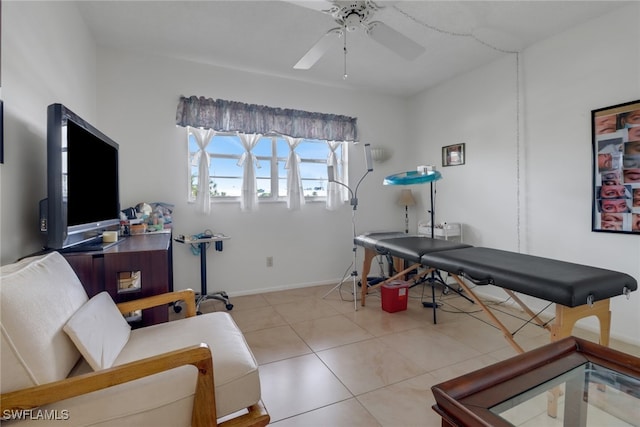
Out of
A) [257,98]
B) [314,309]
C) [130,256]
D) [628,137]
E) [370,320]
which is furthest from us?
[257,98]

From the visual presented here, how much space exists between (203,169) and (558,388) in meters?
3.22

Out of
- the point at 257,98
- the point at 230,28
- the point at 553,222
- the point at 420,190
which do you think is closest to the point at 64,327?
the point at 230,28

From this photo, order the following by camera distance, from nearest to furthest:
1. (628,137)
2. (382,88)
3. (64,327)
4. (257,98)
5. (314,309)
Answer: (64,327) → (628,137) → (314,309) → (257,98) → (382,88)

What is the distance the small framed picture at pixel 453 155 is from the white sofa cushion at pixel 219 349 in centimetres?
326

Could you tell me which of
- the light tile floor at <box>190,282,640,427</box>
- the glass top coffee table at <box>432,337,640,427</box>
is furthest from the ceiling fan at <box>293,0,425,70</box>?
the light tile floor at <box>190,282,640,427</box>

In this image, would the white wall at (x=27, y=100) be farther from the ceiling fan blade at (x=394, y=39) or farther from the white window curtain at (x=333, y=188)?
the white window curtain at (x=333, y=188)

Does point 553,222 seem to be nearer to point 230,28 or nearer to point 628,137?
point 628,137

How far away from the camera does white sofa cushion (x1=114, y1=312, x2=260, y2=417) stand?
115cm

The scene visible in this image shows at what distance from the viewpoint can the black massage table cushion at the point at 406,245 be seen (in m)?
2.44

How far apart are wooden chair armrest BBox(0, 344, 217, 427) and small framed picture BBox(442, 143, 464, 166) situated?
11.7ft

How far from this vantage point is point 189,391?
1.08 m

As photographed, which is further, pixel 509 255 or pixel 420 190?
pixel 420 190

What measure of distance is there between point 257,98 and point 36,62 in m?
2.17

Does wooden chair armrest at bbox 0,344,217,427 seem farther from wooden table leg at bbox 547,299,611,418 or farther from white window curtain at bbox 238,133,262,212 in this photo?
white window curtain at bbox 238,133,262,212
